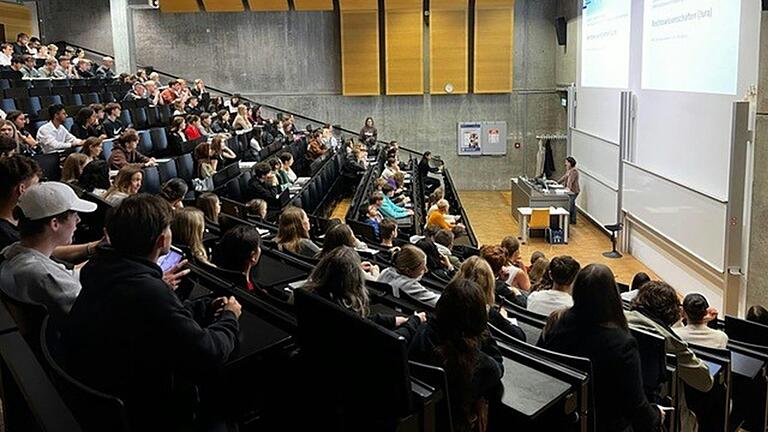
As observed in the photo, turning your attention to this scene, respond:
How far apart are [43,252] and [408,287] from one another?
2.04 meters

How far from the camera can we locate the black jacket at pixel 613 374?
2.70 metres

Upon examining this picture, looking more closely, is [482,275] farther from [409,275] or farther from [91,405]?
[91,405]

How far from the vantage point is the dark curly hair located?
359cm

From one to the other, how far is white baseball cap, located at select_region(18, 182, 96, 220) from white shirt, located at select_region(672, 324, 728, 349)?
3333mm

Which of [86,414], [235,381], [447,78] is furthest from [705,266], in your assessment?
[447,78]

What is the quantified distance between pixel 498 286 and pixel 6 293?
125 inches

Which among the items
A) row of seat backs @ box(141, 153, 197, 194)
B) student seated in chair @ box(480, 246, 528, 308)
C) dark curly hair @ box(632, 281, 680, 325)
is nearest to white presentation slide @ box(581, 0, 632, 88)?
student seated in chair @ box(480, 246, 528, 308)

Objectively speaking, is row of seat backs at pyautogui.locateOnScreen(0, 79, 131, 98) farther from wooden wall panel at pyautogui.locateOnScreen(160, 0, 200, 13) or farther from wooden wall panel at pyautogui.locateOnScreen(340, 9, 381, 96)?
wooden wall panel at pyautogui.locateOnScreen(340, 9, 381, 96)

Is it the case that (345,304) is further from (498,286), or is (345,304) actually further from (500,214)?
(500,214)

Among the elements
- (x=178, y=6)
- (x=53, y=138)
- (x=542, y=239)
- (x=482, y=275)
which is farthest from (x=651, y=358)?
(x=178, y=6)

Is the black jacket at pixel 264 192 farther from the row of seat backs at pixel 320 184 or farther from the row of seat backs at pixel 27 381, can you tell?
the row of seat backs at pixel 27 381

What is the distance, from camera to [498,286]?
457cm

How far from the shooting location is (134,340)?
1.77m

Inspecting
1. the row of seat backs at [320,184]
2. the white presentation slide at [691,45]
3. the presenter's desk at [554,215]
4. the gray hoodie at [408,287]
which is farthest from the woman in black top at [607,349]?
the presenter's desk at [554,215]
